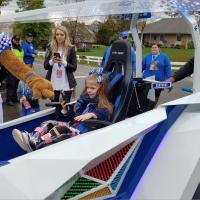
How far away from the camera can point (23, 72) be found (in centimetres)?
313

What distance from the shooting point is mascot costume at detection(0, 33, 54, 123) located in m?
2.90

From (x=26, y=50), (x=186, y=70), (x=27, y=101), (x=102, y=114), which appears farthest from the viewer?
(x=26, y=50)

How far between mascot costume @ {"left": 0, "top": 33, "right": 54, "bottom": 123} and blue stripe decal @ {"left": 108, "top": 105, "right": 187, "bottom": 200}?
3.12 ft

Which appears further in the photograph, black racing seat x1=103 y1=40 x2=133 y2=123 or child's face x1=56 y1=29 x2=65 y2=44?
child's face x1=56 y1=29 x2=65 y2=44

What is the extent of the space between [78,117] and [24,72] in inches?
26.5

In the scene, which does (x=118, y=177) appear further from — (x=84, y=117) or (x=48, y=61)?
(x=48, y=61)

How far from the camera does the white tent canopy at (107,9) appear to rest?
7.79 feet

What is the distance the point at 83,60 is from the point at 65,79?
15.8m

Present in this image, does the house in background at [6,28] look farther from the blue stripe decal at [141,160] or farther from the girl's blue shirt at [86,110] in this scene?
the blue stripe decal at [141,160]

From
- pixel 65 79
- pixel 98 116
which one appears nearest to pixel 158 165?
pixel 98 116

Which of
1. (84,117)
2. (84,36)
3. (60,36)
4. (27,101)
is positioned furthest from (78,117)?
(84,36)

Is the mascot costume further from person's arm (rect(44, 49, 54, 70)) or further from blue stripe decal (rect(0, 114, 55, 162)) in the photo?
person's arm (rect(44, 49, 54, 70))

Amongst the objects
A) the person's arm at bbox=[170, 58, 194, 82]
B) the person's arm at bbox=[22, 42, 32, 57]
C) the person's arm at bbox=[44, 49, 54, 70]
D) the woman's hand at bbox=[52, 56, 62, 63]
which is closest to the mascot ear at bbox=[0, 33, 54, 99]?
the person's arm at bbox=[170, 58, 194, 82]

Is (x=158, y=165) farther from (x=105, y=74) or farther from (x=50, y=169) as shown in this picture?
(x=105, y=74)
